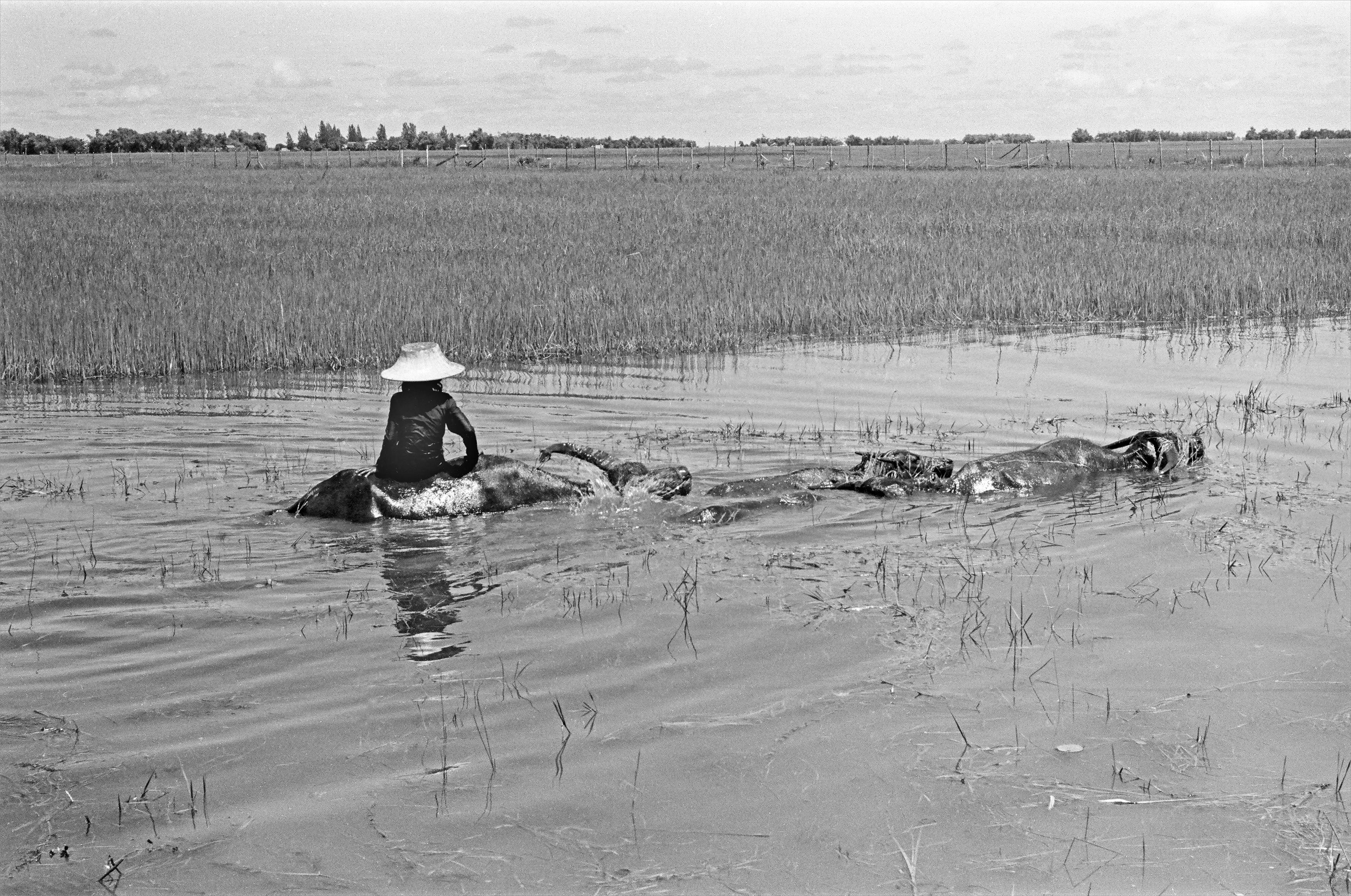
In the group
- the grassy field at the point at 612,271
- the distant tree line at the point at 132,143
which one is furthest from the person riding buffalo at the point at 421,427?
the distant tree line at the point at 132,143

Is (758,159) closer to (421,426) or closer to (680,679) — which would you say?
(421,426)

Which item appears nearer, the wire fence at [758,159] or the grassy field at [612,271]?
the grassy field at [612,271]

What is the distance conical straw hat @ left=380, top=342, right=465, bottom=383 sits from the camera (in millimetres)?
6254

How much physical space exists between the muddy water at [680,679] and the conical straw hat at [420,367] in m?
0.81

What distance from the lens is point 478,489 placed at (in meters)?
6.80

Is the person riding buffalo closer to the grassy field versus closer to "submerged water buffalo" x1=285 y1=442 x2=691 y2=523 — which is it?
"submerged water buffalo" x1=285 y1=442 x2=691 y2=523

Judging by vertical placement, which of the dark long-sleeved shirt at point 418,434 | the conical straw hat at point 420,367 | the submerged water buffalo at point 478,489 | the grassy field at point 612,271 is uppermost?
the grassy field at point 612,271

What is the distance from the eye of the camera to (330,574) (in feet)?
19.1

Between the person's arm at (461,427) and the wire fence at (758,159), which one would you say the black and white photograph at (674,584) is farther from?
the wire fence at (758,159)

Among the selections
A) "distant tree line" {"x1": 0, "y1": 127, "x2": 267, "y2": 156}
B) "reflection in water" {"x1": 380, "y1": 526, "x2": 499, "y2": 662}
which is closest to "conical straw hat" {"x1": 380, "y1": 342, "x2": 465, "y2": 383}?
"reflection in water" {"x1": 380, "y1": 526, "x2": 499, "y2": 662}

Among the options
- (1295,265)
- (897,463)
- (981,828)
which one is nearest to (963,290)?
(1295,265)

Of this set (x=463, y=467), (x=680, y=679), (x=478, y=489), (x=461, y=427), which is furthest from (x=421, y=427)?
(x=680, y=679)

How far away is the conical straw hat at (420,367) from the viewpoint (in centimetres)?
625

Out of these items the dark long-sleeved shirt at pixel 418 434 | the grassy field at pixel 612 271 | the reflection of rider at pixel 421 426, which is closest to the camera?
the reflection of rider at pixel 421 426
